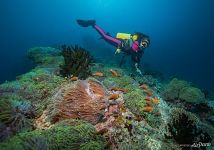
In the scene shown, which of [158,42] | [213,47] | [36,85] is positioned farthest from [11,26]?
[213,47]

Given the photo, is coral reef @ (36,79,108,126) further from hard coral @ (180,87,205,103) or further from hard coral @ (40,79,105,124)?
hard coral @ (180,87,205,103)

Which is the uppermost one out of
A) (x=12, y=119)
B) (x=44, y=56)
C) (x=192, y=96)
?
(x=44, y=56)

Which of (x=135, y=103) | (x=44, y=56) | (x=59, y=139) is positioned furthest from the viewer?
(x=44, y=56)

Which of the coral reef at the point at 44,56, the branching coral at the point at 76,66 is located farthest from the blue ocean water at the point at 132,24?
the branching coral at the point at 76,66

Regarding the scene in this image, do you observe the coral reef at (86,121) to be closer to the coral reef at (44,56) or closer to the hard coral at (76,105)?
the hard coral at (76,105)

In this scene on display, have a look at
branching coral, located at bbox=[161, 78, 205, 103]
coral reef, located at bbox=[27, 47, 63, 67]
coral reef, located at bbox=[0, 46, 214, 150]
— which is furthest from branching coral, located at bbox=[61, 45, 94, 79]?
branching coral, located at bbox=[161, 78, 205, 103]

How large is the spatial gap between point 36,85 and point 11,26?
75096mm

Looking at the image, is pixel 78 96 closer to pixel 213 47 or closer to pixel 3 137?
pixel 3 137

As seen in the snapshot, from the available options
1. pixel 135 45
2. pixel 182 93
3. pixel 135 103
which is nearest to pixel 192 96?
pixel 182 93

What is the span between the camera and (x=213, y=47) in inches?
3981

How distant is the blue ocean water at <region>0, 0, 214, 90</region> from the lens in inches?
2675

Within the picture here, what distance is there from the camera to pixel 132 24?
375 ft

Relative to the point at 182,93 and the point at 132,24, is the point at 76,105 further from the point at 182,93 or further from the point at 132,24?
the point at 132,24

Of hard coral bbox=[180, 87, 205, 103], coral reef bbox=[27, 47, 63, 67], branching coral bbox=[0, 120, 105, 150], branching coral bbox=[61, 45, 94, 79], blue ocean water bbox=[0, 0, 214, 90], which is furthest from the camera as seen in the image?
blue ocean water bbox=[0, 0, 214, 90]
